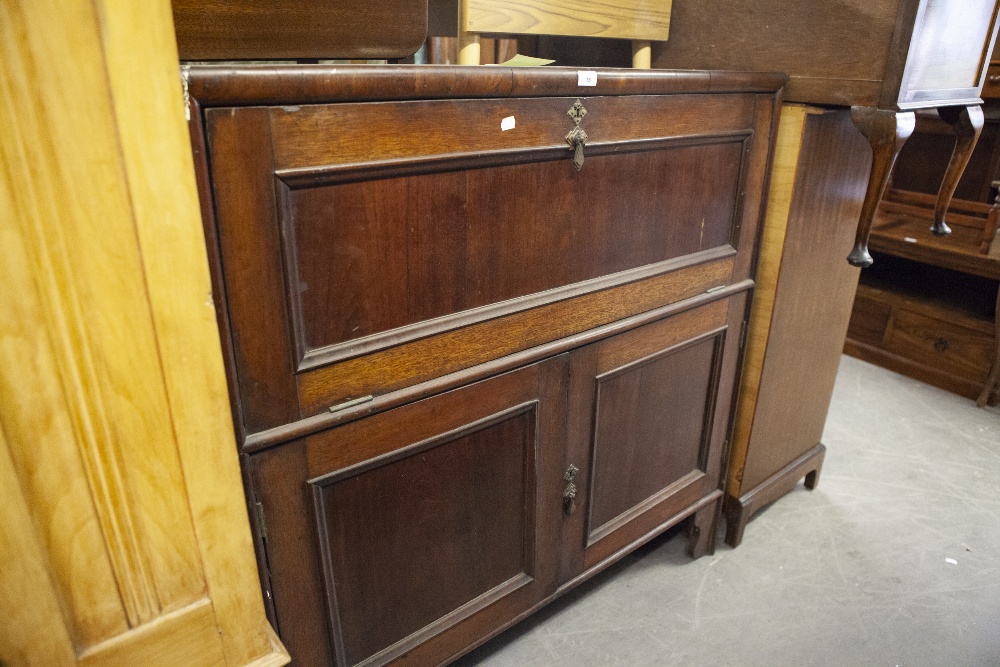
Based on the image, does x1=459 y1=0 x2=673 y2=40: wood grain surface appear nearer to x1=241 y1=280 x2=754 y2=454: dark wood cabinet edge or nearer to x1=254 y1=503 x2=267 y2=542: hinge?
x1=241 y1=280 x2=754 y2=454: dark wood cabinet edge

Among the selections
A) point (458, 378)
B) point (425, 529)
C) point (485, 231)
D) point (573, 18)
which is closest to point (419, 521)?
point (425, 529)

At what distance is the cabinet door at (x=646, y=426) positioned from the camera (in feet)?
4.19

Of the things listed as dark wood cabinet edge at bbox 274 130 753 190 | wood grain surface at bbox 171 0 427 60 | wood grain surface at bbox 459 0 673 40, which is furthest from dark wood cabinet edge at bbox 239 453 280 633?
wood grain surface at bbox 459 0 673 40

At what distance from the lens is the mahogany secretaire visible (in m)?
0.81

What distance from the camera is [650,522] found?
1.53 metres

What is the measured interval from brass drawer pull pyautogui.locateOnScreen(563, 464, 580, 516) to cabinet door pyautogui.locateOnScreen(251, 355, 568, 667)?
2 cm

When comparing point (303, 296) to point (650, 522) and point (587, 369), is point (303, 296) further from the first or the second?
point (650, 522)

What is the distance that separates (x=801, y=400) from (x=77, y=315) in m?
1.68

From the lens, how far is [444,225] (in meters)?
0.95

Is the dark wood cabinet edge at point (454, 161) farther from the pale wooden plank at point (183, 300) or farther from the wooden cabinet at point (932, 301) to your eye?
the wooden cabinet at point (932, 301)

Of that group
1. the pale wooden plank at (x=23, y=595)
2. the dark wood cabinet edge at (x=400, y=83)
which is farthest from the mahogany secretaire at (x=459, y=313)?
the pale wooden plank at (x=23, y=595)

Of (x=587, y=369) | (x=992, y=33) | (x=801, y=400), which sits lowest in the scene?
(x=801, y=400)

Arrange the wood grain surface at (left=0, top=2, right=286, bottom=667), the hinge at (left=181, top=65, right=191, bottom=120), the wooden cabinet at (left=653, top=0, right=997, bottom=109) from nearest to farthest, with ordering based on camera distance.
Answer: the wood grain surface at (left=0, top=2, right=286, bottom=667) → the hinge at (left=181, top=65, right=191, bottom=120) → the wooden cabinet at (left=653, top=0, right=997, bottom=109)

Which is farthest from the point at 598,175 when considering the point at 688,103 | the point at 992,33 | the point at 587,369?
the point at 992,33
